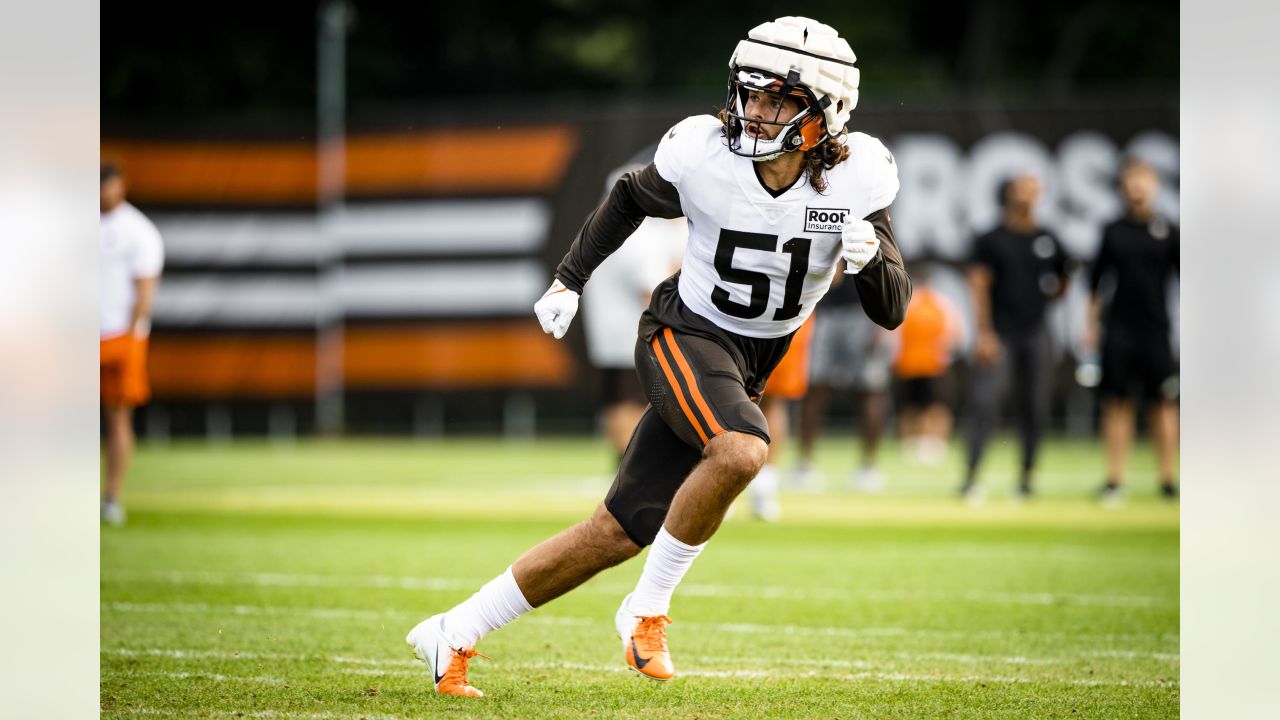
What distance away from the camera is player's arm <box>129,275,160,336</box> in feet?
28.6

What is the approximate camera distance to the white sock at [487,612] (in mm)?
4305

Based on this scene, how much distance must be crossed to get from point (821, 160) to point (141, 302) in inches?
224

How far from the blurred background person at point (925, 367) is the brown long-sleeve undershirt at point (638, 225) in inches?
395

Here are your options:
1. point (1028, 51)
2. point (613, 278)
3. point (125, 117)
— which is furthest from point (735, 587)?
point (1028, 51)

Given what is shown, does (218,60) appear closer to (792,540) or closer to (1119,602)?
(792,540)

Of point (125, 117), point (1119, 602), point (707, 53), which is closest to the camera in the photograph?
point (1119, 602)

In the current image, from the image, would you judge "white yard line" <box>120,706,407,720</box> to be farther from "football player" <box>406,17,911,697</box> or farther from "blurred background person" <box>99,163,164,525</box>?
"blurred background person" <box>99,163,164,525</box>

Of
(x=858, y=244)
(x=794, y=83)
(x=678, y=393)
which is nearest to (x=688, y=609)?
(x=678, y=393)

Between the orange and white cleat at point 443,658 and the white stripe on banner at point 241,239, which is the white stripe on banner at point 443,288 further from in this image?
the orange and white cleat at point 443,658

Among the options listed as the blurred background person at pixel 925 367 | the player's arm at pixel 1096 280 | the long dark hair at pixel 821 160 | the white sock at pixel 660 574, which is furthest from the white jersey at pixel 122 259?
the blurred background person at pixel 925 367

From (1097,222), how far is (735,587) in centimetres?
1137

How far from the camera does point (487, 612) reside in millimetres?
4320

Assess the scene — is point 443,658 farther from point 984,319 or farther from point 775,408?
point 984,319
